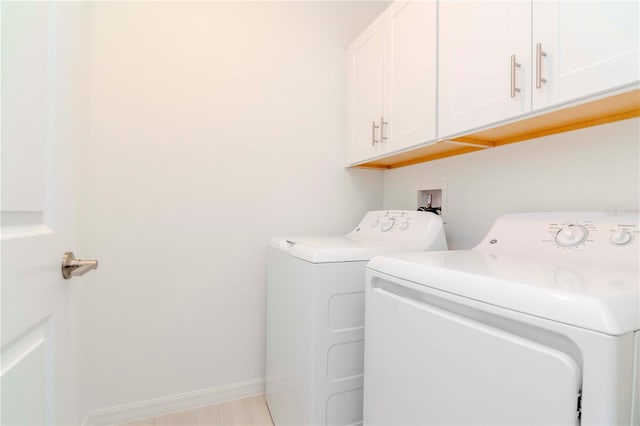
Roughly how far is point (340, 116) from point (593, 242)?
1.49 m

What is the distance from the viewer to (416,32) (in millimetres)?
1358

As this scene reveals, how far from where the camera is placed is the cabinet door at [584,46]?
73 cm

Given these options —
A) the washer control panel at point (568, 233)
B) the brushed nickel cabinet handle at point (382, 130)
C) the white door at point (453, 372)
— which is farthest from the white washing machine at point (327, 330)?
the brushed nickel cabinet handle at point (382, 130)

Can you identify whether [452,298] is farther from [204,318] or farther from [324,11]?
[324,11]

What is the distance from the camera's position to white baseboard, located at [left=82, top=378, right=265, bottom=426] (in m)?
1.49

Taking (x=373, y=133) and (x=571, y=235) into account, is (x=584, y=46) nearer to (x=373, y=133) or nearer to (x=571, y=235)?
(x=571, y=235)

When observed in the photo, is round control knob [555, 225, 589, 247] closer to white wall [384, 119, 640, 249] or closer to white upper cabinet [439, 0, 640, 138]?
white wall [384, 119, 640, 249]

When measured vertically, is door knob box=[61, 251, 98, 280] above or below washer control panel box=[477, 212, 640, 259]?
below

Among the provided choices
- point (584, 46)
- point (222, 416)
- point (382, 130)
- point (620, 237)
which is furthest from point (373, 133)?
point (222, 416)

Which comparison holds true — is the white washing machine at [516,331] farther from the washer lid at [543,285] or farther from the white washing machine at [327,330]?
the white washing machine at [327,330]

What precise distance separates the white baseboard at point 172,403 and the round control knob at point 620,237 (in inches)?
67.8

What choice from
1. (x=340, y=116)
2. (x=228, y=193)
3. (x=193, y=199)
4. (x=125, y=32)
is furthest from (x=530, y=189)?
(x=125, y=32)

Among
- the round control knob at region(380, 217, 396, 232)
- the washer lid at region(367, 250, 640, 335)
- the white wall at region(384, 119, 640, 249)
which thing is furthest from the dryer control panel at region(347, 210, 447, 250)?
the washer lid at region(367, 250, 640, 335)

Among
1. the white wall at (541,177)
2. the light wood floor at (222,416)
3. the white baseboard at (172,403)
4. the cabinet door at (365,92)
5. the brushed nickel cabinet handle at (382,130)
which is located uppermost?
the cabinet door at (365,92)
